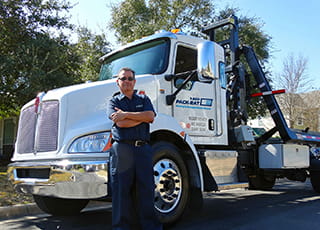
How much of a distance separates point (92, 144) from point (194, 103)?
6.21 ft

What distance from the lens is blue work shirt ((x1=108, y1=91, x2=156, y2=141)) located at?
130 inches

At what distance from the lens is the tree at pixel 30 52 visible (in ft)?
33.9

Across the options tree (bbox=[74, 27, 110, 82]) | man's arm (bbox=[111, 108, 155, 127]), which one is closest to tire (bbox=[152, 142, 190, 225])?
man's arm (bbox=[111, 108, 155, 127])

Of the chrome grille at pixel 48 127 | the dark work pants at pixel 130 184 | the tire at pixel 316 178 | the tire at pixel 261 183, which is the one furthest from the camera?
the tire at pixel 261 183

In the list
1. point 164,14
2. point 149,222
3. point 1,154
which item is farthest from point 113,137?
point 1,154

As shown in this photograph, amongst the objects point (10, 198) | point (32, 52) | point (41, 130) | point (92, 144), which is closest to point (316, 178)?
point (92, 144)

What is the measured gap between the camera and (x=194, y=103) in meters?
4.95

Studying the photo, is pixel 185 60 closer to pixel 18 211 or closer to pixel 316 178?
pixel 18 211

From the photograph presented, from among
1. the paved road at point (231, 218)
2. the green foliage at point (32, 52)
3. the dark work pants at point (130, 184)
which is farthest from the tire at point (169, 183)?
the green foliage at point (32, 52)

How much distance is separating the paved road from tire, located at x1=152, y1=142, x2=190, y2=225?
285 millimetres

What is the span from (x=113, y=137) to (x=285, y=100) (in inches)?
855

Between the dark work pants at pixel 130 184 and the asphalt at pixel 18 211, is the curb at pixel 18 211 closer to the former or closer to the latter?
the asphalt at pixel 18 211

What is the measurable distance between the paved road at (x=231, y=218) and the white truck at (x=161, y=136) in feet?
0.98

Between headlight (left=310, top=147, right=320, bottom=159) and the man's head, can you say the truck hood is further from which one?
headlight (left=310, top=147, right=320, bottom=159)
